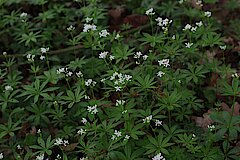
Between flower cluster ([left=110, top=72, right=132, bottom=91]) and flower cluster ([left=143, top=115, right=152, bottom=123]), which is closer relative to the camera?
flower cluster ([left=143, top=115, right=152, bottom=123])

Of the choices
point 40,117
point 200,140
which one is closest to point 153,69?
point 200,140

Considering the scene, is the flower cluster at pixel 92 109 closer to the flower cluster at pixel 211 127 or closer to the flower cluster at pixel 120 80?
the flower cluster at pixel 120 80

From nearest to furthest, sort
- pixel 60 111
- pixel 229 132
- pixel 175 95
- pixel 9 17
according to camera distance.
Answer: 1. pixel 229 132
2. pixel 175 95
3. pixel 60 111
4. pixel 9 17

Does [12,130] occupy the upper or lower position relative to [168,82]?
lower

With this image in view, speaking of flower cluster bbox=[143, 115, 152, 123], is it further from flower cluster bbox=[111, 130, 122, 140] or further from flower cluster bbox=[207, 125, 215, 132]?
flower cluster bbox=[207, 125, 215, 132]

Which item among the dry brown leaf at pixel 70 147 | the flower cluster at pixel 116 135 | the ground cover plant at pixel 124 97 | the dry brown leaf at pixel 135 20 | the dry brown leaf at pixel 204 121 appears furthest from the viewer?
the dry brown leaf at pixel 135 20

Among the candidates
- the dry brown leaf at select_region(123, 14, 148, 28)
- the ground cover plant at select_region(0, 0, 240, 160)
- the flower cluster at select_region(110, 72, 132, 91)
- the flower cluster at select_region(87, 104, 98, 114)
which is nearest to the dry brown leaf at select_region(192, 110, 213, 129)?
the ground cover plant at select_region(0, 0, 240, 160)

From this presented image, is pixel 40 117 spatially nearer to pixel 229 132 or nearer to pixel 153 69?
pixel 153 69

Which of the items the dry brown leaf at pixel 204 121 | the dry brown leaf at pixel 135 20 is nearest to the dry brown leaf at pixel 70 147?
the dry brown leaf at pixel 204 121
